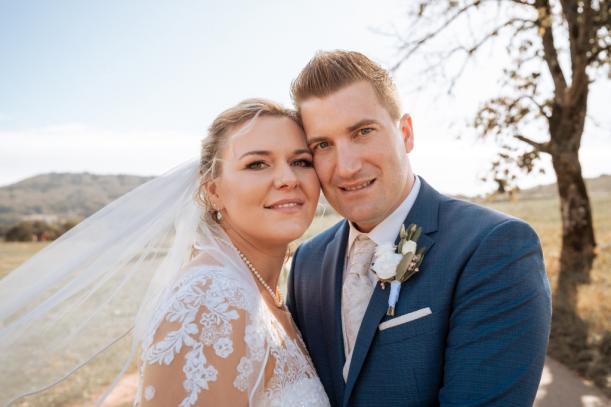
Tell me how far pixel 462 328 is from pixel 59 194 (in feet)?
304

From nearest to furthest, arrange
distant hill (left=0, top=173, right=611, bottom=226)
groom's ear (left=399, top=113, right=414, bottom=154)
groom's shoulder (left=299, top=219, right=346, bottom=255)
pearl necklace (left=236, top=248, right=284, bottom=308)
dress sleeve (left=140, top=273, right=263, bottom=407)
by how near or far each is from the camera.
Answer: dress sleeve (left=140, top=273, right=263, bottom=407), pearl necklace (left=236, top=248, right=284, bottom=308), groom's ear (left=399, top=113, right=414, bottom=154), groom's shoulder (left=299, top=219, right=346, bottom=255), distant hill (left=0, top=173, right=611, bottom=226)

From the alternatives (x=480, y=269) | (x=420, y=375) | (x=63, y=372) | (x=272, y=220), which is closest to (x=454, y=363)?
(x=420, y=375)

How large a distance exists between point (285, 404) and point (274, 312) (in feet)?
2.03

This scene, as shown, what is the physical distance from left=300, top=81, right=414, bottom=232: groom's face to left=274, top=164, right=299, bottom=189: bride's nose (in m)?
0.25

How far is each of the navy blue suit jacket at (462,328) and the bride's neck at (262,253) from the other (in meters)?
0.75

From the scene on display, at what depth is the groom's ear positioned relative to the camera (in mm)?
3406

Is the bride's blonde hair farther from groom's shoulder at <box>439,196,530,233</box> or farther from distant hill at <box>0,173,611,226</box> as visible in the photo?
distant hill at <box>0,173,611,226</box>

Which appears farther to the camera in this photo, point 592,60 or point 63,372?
point 592,60

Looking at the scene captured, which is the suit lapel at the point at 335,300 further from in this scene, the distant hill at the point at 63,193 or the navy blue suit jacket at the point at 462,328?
the distant hill at the point at 63,193

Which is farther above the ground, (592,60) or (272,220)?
(592,60)

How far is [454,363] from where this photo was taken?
7.73 ft

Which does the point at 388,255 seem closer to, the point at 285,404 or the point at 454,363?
the point at 454,363

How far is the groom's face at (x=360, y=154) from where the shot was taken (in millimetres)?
3104

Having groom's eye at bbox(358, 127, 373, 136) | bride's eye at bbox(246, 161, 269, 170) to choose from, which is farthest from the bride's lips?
groom's eye at bbox(358, 127, 373, 136)
